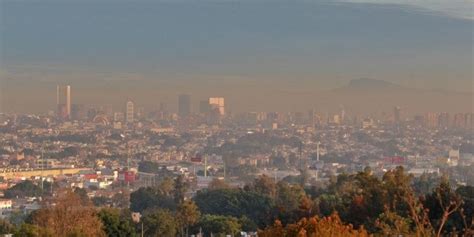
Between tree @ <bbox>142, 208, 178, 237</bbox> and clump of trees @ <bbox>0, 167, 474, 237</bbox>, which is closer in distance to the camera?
clump of trees @ <bbox>0, 167, 474, 237</bbox>

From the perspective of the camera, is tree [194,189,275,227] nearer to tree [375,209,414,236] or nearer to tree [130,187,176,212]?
tree [130,187,176,212]

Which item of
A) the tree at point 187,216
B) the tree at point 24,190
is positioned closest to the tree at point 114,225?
the tree at point 187,216

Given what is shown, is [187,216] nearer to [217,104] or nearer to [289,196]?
[289,196]

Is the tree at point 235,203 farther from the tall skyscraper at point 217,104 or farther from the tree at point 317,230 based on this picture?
the tall skyscraper at point 217,104

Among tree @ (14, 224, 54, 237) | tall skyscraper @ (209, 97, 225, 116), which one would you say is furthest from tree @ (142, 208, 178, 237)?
tall skyscraper @ (209, 97, 225, 116)

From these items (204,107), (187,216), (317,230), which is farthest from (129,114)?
(317,230)

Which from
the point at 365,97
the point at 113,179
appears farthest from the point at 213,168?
the point at 365,97

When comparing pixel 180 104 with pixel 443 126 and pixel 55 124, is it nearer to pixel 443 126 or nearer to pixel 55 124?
pixel 55 124
